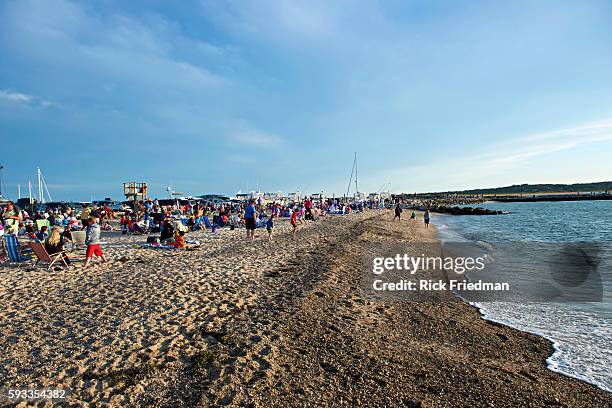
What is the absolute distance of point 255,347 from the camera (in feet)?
15.1

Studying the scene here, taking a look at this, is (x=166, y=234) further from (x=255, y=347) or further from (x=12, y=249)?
(x=255, y=347)

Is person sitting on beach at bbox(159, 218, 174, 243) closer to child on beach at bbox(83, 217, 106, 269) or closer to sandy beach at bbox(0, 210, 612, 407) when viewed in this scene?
child on beach at bbox(83, 217, 106, 269)

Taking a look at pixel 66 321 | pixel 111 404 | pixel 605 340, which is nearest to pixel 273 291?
pixel 66 321

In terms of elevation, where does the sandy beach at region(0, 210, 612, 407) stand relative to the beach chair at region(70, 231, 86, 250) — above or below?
below

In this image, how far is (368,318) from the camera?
6.05 metres

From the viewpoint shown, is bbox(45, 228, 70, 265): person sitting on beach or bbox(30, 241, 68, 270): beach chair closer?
bbox(30, 241, 68, 270): beach chair

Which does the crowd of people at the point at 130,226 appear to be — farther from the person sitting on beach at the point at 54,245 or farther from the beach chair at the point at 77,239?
the beach chair at the point at 77,239

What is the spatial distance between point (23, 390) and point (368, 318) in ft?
15.5

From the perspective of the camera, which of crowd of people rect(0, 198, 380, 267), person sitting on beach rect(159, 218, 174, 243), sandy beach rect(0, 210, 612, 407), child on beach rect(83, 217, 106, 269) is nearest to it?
sandy beach rect(0, 210, 612, 407)

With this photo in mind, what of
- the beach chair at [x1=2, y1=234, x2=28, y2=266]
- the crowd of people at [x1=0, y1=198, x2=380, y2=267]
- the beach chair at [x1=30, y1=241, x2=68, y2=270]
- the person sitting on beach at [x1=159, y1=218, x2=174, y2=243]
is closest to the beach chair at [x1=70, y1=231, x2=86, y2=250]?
the crowd of people at [x1=0, y1=198, x2=380, y2=267]

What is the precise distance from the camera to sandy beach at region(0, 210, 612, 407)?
3602mm

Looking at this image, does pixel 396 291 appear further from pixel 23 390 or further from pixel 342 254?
pixel 23 390

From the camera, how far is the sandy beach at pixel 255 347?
11.8ft

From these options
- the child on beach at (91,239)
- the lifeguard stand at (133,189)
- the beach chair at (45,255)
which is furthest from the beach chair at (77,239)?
the lifeguard stand at (133,189)
